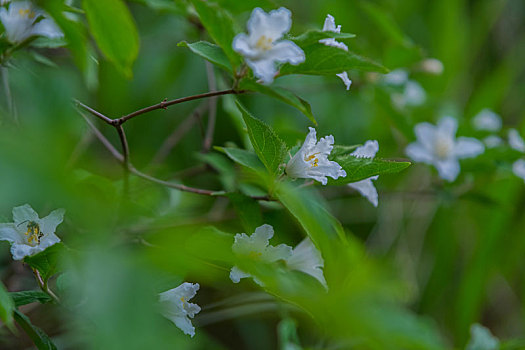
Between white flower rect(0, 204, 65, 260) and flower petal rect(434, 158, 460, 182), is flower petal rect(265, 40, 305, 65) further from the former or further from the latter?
flower petal rect(434, 158, 460, 182)

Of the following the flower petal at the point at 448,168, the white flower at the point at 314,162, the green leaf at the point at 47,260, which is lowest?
the green leaf at the point at 47,260

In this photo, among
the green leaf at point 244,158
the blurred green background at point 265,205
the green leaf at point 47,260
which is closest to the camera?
the blurred green background at point 265,205

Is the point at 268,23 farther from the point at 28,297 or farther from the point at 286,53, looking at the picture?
the point at 28,297

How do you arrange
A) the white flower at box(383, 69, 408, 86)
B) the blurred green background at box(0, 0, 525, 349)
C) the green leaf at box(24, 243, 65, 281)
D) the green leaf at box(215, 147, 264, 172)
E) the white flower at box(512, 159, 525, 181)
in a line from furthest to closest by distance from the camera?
the white flower at box(383, 69, 408, 86), the white flower at box(512, 159, 525, 181), the green leaf at box(215, 147, 264, 172), the green leaf at box(24, 243, 65, 281), the blurred green background at box(0, 0, 525, 349)

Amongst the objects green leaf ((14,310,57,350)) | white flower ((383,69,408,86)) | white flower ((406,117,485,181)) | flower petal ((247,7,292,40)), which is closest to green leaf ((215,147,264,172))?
flower petal ((247,7,292,40))

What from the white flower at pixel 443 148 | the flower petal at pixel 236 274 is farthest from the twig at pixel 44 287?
the white flower at pixel 443 148

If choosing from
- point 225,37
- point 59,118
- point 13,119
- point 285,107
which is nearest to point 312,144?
point 225,37

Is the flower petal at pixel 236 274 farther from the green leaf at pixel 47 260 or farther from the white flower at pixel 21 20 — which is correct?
the white flower at pixel 21 20
